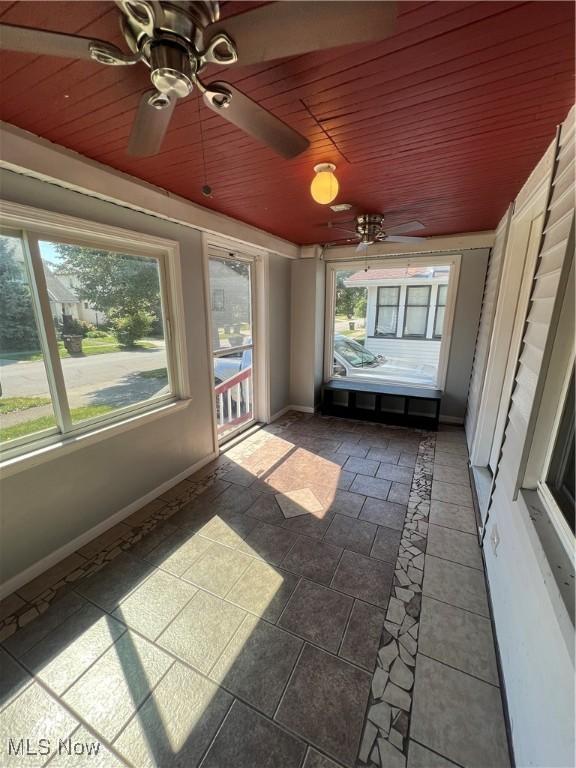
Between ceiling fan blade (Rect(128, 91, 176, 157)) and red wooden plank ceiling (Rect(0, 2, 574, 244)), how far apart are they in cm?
12

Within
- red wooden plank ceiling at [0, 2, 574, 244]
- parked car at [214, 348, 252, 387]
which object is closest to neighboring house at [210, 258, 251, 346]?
parked car at [214, 348, 252, 387]

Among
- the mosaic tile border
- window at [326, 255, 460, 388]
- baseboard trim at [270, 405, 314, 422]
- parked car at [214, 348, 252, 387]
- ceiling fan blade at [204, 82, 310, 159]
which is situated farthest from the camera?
baseboard trim at [270, 405, 314, 422]

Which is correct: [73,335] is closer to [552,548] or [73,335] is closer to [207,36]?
[207,36]

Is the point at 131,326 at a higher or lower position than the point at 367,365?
higher

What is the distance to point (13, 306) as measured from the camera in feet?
5.50

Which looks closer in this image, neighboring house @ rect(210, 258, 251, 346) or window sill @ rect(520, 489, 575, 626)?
window sill @ rect(520, 489, 575, 626)

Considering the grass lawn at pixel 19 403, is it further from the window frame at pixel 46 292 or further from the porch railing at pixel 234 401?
the porch railing at pixel 234 401

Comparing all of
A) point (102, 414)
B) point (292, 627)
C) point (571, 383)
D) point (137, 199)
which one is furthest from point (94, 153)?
point (292, 627)

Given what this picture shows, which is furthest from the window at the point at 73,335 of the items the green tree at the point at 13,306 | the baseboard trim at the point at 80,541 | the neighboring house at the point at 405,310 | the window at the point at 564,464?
the neighboring house at the point at 405,310

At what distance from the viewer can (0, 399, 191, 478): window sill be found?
1694 millimetres

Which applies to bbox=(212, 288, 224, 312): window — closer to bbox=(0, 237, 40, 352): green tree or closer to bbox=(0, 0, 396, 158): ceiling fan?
bbox=(0, 237, 40, 352): green tree

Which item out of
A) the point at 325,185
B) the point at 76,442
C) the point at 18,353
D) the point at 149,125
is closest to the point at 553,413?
the point at 325,185

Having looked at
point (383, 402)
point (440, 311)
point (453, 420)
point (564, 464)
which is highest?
point (440, 311)

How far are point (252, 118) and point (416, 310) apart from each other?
13.8 feet
